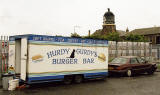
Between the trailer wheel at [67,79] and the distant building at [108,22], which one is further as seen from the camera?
the distant building at [108,22]

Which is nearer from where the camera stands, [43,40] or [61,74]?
[43,40]

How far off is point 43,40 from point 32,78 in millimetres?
1944

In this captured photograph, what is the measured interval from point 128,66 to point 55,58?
5.96 metres

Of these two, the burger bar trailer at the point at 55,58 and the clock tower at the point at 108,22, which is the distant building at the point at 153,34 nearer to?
the clock tower at the point at 108,22

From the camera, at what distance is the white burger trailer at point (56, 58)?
923 cm

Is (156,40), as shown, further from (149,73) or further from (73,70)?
(73,70)

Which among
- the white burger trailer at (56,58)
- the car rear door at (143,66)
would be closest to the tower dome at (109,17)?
the car rear door at (143,66)

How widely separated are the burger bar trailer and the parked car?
1.49 meters

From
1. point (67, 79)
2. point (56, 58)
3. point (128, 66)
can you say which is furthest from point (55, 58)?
point (128, 66)

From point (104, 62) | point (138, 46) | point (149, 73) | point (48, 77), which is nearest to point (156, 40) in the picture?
point (138, 46)

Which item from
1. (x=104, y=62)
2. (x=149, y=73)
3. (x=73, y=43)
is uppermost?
(x=73, y=43)

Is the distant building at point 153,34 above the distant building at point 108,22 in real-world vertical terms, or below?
below

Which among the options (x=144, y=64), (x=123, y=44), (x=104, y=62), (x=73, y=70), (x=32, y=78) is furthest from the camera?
(x=123, y=44)

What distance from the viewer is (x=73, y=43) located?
10781 mm
